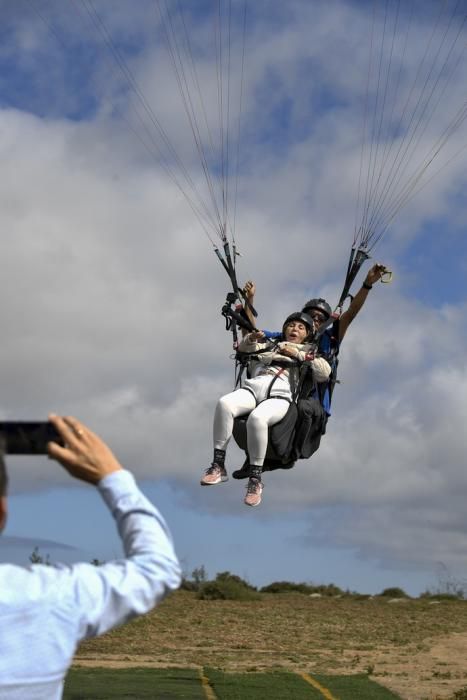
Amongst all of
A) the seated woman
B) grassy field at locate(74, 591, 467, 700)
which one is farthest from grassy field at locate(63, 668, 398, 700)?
the seated woman

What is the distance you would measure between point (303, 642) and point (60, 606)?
27938 mm

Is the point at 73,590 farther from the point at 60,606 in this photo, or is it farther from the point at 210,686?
the point at 210,686

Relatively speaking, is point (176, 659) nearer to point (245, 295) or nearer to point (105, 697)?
point (105, 697)

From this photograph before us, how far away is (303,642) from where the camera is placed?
28984 mm

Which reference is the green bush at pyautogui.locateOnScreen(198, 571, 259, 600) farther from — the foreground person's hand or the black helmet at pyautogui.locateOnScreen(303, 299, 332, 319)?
the foreground person's hand

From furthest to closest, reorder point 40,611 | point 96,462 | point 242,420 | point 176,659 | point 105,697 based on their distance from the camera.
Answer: point 176,659 → point 105,697 → point 242,420 → point 96,462 → point 40,611

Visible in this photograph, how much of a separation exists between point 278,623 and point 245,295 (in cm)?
2297

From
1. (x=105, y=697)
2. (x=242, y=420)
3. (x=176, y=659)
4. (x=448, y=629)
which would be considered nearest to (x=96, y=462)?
(x=242, y=420)

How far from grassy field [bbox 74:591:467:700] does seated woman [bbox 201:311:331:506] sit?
31.8 feet

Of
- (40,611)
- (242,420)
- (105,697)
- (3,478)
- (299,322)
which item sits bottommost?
(40,611)

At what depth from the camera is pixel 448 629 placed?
3191 cm

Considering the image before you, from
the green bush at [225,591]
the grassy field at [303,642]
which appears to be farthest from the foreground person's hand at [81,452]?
the green bush at [225,591]

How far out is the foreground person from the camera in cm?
208

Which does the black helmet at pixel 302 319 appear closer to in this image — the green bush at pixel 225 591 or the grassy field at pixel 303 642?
the grassy field at pixel 303 642
